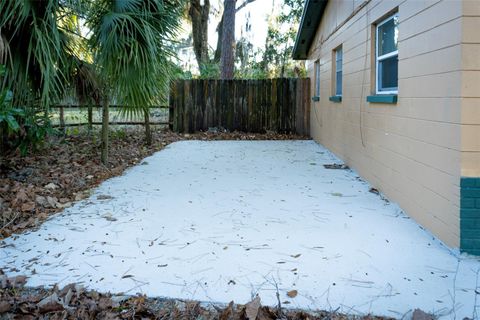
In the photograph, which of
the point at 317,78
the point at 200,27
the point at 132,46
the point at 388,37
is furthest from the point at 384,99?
the point at 200,27

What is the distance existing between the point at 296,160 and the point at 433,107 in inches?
188

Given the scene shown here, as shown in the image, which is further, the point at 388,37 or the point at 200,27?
the point at 200,27

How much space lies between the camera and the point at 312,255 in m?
3.73

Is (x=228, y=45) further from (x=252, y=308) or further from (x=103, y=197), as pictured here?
(x=252, y=308)

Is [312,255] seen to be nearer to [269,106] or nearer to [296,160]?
[296,160]

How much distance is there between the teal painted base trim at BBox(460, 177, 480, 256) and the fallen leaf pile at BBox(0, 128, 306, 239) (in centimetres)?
390

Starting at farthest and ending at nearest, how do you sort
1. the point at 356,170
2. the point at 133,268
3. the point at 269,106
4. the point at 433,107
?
the point at 269,106 < the point at 356,170 < the point at 433,107 < the point at 133,268

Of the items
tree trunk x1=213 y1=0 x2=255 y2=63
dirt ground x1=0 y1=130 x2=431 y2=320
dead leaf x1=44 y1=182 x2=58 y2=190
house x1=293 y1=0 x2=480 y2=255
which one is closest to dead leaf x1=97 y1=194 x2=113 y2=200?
dirt ground x1=0 y1=130 x2=431 y2=320

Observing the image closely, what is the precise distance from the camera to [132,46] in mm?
6348

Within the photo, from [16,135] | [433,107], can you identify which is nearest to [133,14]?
[16,135]

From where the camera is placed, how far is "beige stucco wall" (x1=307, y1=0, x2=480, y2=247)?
357 cm

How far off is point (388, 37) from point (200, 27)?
17031 millimetres

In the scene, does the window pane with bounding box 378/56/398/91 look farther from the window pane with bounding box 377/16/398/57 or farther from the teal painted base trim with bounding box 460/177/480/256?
the teal painted base trim with bounding box 460/177/480/256

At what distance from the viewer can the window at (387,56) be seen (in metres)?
5.68
